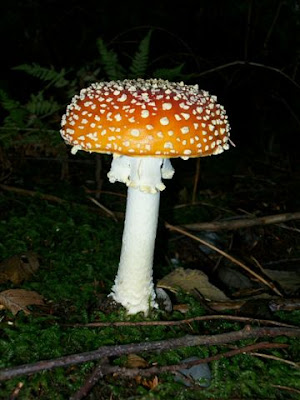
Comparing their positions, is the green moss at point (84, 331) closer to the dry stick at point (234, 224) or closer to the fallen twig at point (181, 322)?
the fallen twig at point (181, 322)

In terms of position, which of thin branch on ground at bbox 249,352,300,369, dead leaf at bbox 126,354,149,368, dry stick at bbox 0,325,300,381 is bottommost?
dead leaf at bbox 126,354,149,368

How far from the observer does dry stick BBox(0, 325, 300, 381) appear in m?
1.71

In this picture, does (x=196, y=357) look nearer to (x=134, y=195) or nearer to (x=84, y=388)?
(x=84, y=388)

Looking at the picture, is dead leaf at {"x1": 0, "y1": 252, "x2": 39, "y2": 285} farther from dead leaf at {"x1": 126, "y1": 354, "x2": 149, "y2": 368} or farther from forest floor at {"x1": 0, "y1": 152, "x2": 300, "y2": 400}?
dead leaf at {"x1": 126, "y1": 354, "x2": 149, "y2": 368}

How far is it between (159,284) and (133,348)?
1.01m

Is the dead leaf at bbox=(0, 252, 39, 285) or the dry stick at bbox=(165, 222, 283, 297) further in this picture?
the dry stick at bbox=(165, 222, 283, 297)

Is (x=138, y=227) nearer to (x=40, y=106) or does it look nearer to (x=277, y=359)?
(x=277, y=359)

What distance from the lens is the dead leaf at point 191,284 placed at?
2.80 metres

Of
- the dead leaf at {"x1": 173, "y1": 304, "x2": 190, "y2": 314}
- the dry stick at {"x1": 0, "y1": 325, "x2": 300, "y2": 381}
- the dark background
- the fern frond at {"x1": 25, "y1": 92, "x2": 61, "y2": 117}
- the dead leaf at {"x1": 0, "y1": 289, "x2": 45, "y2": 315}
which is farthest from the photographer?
the dark background

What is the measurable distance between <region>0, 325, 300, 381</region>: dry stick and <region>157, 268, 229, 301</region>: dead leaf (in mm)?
698

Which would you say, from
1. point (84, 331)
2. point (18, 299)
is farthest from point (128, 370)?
point (18, 299)

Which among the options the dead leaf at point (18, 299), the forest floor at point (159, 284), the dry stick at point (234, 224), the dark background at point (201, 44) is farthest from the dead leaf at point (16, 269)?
the dark background at point (201, 44)

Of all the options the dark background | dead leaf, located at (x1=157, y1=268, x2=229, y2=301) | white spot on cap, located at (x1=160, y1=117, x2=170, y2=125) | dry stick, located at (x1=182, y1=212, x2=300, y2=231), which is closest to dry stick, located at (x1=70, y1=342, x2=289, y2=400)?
dead leaf, located at (x1=157, y1=268, x2=229, y2=301)

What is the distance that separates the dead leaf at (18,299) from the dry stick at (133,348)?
75cm
